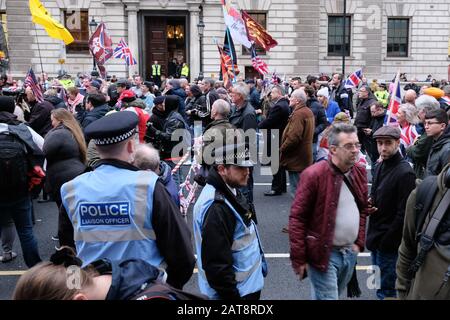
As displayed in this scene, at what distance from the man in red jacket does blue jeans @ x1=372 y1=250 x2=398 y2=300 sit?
698mm

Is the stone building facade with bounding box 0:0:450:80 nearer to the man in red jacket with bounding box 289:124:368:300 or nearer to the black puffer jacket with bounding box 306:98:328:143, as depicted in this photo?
the black puffer jacket with bounding box 306:98:328:143

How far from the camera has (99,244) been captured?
9.44 feet

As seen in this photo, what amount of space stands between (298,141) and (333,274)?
4.37m

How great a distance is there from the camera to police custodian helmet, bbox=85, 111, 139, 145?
114 inches

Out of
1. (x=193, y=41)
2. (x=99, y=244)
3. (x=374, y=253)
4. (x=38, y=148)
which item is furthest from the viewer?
(x=193, y=41)

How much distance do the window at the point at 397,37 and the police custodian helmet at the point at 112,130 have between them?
32883mm

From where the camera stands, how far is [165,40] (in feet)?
102

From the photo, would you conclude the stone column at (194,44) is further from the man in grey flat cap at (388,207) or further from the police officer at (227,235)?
the police officer at (227,235)

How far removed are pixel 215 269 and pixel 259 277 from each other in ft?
1.47

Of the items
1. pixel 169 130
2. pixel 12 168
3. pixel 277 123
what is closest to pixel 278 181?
pixel 277 123

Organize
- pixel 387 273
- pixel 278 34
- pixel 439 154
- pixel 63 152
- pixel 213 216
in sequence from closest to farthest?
pixel 213 216, pixel 387 273, pixel 439 154, pixel 63 152, pixel 278 34

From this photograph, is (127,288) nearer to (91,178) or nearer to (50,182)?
(91,178)

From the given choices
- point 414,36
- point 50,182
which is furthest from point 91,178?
point 414,36

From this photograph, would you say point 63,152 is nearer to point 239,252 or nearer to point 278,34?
point 239,252
